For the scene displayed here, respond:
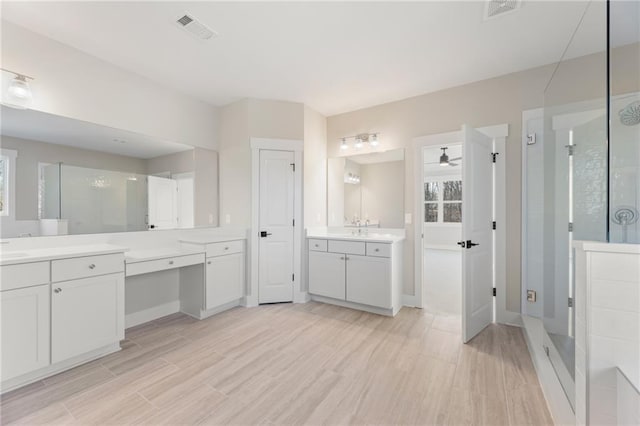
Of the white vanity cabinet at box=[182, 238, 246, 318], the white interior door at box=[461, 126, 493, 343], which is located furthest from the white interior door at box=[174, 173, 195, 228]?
the white interior door at box=[461, 126, 493, 343]

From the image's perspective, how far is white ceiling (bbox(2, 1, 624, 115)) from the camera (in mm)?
1917

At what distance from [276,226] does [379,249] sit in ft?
4.67

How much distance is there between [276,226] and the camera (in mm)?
3521

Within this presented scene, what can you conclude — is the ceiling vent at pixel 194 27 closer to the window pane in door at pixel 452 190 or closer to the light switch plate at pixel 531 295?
the light switch plate at pixel 531 295

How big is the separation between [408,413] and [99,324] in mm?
2482

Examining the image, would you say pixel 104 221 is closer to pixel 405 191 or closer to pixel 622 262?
pixel 405 191

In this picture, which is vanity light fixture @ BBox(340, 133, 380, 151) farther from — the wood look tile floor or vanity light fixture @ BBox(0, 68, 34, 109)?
vanity light fixture @ BBox(0, 68, 34, 109)

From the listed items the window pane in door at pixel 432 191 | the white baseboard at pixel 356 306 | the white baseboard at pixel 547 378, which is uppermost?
the window pane in door at pixel 432 191

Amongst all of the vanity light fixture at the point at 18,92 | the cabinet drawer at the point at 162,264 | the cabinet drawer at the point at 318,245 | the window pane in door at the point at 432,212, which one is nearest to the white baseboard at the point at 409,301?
the cabinet drawer at the point at 318,245

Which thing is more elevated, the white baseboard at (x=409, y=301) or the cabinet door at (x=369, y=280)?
the cabinet door at (x=369, y=280)

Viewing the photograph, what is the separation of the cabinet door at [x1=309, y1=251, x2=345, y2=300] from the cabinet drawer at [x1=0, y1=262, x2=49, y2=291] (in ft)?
8.42

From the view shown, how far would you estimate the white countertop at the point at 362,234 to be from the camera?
10.3 feet

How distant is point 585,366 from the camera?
4.05ft

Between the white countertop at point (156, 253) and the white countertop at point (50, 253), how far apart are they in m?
0.24
